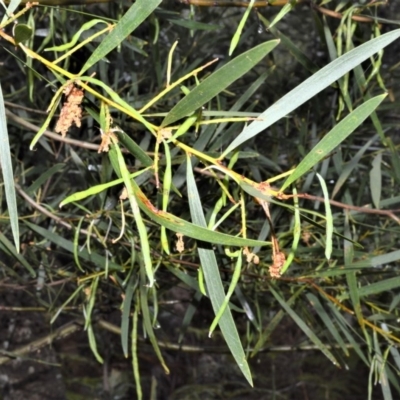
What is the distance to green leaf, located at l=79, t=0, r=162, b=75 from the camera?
225 millimetres

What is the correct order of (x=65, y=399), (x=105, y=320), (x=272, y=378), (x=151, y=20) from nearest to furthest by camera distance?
1. (x=151, y=20)
2. (x=105, y=320)
3. (x=65, y=399)
4. (x=272, y=378)

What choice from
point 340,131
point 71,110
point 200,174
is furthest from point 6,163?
point 200,174

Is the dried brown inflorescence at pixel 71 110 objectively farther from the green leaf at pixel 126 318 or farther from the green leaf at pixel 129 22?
the green leaf at pixel 126 318

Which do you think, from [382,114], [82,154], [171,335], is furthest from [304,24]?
[171,335]

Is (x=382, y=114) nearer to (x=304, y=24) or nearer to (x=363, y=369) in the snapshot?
(x=304, y=24)

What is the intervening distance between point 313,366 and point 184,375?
0.91ft

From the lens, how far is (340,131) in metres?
0.24

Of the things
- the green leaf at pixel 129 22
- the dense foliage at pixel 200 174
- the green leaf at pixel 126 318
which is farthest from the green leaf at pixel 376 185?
the green leaf at pixel 129 22

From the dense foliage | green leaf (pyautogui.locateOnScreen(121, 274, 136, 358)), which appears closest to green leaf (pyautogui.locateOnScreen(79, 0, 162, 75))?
the dense foliage

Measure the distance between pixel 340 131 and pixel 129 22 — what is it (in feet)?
0.31

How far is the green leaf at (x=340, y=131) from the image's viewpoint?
0.75 feet

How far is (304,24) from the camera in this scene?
975 millimetres

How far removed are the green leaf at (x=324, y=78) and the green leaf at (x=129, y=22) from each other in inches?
2.4

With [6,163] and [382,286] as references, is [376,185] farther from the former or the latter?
[6,163]
